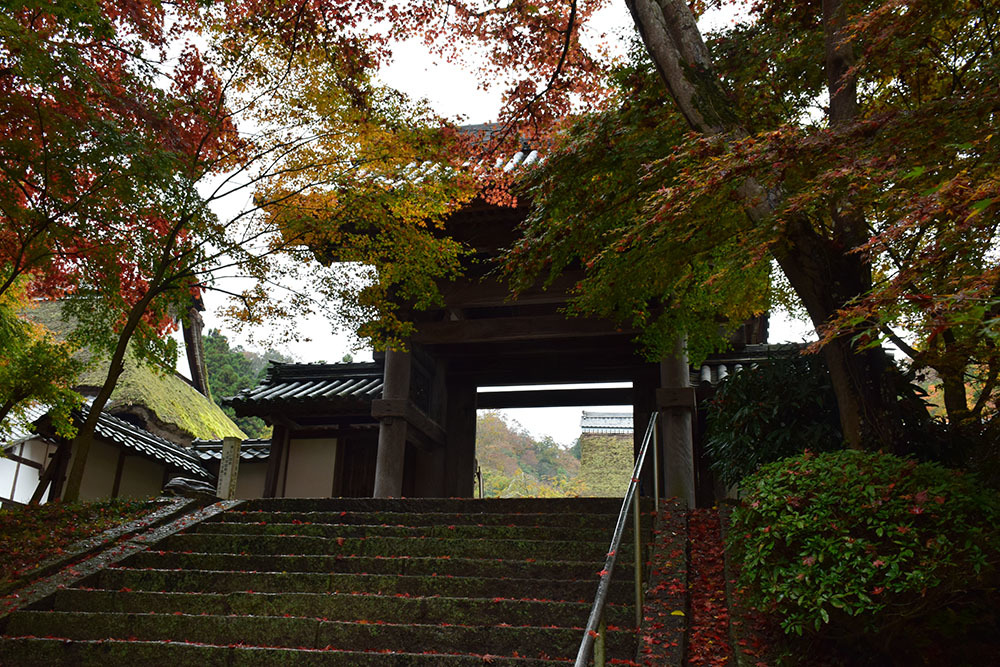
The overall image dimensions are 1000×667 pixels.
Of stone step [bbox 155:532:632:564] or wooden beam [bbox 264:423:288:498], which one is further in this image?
wooden beam [bbox 264:423:288:498]

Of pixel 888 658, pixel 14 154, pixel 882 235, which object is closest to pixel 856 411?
pixel 888 658

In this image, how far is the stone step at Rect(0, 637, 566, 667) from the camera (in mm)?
4180

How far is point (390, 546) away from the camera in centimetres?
615

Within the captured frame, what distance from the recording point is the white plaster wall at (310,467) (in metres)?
13.0

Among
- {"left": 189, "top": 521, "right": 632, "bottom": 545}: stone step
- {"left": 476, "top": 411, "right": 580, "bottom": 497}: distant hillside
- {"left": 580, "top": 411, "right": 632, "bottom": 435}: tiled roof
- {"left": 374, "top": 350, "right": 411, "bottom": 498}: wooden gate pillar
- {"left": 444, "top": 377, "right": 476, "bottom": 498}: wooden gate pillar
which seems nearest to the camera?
{"left": 189, "top": 521, "right": 632, "bottom": 545}: stone step

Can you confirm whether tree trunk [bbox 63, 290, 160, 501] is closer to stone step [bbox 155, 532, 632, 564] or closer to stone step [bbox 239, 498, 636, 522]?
stone step [bbox 239, 498, 636, 522]

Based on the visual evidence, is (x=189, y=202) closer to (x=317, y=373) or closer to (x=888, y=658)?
(x=317, y=373)

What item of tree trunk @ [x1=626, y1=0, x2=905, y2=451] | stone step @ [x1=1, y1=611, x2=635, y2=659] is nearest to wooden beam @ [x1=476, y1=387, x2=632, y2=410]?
tree trunk @ [x1=626, y1=0, x2=905, y2=451]

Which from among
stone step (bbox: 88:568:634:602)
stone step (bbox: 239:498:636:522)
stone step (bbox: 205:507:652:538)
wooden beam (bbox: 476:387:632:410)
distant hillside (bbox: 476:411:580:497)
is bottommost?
stone step (bbox: 88:568:634:602)

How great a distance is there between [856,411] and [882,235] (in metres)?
2.33

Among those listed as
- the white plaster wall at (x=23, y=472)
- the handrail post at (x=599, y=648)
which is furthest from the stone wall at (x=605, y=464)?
the handrail post at (x=599, y=648)

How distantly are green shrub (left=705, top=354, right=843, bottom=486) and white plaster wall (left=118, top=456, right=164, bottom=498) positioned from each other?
40.6ft

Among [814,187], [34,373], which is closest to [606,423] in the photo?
[34,373]

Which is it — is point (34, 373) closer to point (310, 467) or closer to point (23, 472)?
point (310, 467)
